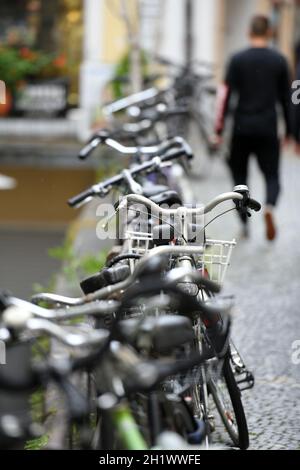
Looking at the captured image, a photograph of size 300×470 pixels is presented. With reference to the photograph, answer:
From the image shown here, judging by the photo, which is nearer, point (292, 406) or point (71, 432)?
point (71, 432)

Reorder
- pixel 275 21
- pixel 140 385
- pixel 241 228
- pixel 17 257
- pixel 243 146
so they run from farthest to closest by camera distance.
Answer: pixel 275 21 → pixel 17 257 → pixel 241 228 → pixel 243 146 → pixel 140 385

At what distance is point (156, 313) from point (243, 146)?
613 centimetres

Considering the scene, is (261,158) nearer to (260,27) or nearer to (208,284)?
(260,27)

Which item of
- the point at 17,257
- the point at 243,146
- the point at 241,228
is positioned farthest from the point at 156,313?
the point at 17,257

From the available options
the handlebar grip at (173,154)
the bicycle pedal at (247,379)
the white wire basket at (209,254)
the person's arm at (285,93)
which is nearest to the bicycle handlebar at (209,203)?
the white wire basket at (209,254)

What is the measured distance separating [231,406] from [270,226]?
5.43m

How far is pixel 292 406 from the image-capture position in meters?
5.64

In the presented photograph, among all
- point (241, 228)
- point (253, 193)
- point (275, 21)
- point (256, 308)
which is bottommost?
point (256, 308)

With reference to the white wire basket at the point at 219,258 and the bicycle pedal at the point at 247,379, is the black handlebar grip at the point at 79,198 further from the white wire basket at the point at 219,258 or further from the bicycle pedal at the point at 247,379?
the bicycle pedal at the point at 247,379

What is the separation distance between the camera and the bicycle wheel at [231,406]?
15.7ft

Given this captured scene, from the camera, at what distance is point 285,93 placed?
987 centimetres

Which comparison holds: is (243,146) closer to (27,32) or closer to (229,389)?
(229,389)

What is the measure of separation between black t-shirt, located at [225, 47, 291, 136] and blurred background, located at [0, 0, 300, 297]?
810 centimetres

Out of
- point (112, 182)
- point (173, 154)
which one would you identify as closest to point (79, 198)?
point (112, 182)
